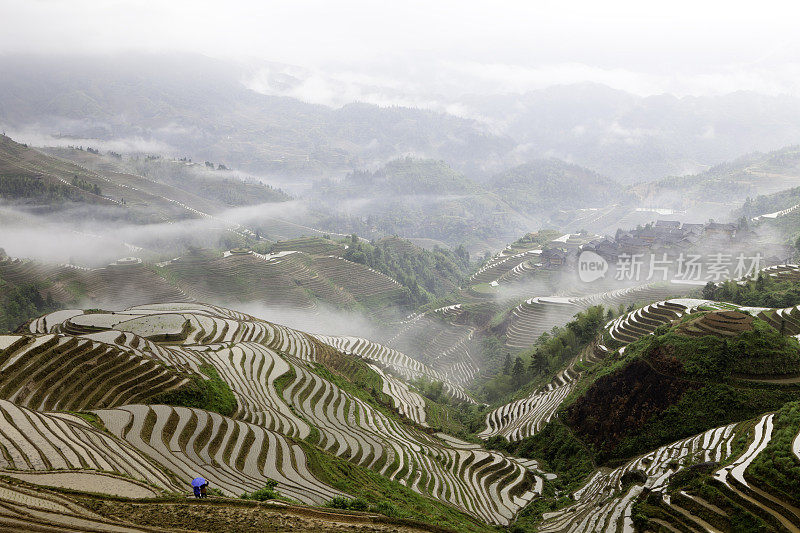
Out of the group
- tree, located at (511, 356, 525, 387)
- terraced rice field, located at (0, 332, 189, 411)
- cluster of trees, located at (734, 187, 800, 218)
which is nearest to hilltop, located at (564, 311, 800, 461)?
tree, located at (511, 356, 525, 387)

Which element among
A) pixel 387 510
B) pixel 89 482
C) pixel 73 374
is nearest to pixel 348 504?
pixel 387 510

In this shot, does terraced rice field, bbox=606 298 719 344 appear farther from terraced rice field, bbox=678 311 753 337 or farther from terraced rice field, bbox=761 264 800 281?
terraced rice field, bbox=761 264 800 281

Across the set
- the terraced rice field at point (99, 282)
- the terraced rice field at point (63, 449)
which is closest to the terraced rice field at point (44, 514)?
the terraced rice field at point (63, 449)

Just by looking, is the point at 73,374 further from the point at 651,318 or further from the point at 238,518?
the point at 651,318

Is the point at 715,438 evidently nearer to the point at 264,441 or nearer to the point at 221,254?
the point at 264,441

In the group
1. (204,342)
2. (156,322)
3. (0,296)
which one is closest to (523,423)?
(204,342)

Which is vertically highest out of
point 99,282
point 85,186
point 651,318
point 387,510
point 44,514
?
point 85,186
